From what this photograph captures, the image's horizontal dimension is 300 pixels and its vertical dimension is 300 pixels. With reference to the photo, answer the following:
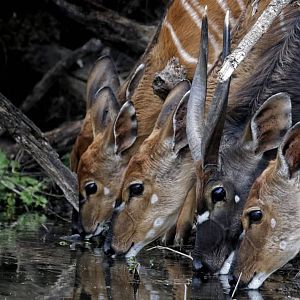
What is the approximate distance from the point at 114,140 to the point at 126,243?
0.87 m

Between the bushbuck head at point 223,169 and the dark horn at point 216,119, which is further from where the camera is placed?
the bushbuck head at point 223,169

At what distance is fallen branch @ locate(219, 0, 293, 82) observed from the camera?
584 centimetres

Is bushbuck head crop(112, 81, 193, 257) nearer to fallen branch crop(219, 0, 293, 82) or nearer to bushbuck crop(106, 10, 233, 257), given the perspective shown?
bushbuck crop(106, 10, 233, 257)

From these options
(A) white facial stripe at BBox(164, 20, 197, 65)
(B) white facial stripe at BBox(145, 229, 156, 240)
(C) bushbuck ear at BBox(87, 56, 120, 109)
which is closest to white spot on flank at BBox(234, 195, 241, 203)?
(B) white facial stripe at BBox(145, 229, 156, 240)

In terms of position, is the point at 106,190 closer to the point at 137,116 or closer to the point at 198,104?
the point at 137,116

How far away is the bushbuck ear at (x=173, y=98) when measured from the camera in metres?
7.16

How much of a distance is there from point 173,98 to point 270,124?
1.03 meters

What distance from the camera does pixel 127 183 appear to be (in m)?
7.33

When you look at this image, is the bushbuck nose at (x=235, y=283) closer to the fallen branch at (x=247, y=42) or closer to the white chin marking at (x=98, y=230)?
the fallen branch at (x=247, y=42)

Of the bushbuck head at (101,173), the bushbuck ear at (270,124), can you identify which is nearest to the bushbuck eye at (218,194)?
the bushbuck ear at (270,124)

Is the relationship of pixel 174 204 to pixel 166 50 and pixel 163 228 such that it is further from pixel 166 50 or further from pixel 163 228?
pixel 166 50

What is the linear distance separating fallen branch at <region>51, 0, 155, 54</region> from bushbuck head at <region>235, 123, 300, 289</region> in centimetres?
385

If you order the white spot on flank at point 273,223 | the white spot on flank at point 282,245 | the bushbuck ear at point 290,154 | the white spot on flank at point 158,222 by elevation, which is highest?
the white spot on flank at point 158,222

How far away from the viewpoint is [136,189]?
7.30 meters
